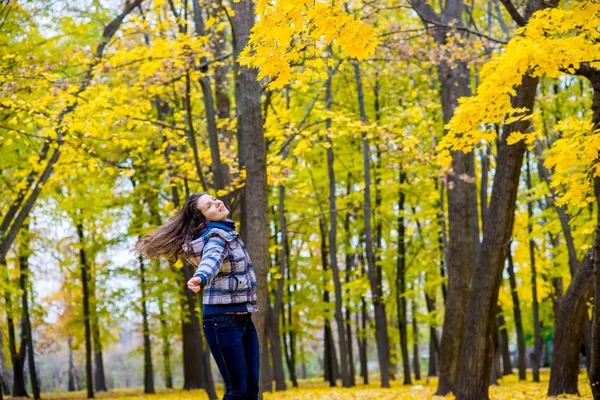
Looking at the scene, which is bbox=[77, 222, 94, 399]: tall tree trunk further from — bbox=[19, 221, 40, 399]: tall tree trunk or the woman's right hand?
the woman's right hand

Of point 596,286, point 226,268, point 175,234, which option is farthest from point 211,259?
point 596,286

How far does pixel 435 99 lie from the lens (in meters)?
19.5

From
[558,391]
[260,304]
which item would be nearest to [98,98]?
[260,304]

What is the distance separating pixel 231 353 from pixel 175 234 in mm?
959

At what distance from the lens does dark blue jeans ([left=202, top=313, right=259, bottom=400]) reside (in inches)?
173

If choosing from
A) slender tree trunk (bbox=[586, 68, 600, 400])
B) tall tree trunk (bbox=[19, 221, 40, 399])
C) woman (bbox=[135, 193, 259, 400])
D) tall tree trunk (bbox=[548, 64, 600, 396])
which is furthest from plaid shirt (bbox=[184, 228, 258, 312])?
tall tree trunk (bbox=[19, 221, 40, 399])

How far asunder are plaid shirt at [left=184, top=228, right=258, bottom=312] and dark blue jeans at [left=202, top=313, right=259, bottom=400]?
12cm

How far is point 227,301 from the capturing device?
174 inches

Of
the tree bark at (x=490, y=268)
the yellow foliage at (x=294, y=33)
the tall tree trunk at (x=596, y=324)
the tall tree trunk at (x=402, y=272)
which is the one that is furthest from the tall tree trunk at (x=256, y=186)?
the tall tree trunk at (x=402, y=272)

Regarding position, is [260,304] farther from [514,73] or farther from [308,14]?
[308,14]

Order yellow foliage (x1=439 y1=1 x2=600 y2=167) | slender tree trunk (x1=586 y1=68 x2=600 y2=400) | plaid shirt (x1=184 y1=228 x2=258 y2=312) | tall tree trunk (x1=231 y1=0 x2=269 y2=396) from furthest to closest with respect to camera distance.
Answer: tall tree trunk (x1=231 y1=0 x2=269 y2=396) < slender tree trunk (x1=586 y1=68 x2=600 y2=400) < yellow foliage (x1=439 y1=1 x2=600 y2=167) < plaid shirt (x1=184 y1=228 x2=258 y2=312)

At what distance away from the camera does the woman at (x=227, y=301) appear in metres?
4.38

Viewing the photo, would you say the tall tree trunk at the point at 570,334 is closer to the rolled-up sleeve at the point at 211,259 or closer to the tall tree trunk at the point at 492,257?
the tall tree trunk at the point at 492,257

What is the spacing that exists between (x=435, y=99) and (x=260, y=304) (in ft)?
41.2
